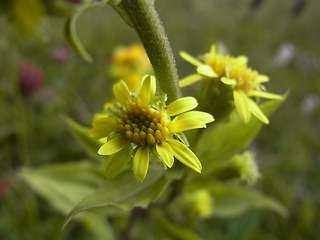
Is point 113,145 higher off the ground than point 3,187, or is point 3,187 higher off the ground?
point 113,145

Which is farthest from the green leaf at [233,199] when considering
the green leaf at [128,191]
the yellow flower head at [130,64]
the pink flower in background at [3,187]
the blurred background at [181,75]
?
the pink flower in background at [3,187]

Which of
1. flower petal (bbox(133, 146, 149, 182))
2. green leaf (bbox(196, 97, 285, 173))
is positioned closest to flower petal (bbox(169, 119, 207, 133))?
flower petal (bbox(133, 146, 149, 182))

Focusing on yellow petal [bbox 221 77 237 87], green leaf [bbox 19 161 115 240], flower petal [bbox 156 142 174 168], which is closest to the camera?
flower petal [bbox 156 142 174 168]

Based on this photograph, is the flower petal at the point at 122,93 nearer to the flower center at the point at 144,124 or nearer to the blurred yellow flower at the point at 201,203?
the flower center at the point at 144,124

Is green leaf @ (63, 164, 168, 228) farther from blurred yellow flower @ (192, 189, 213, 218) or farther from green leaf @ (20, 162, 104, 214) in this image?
blurred yellow flower @ (192, 189, 213, 218)

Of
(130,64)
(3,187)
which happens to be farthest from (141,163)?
(130,64)

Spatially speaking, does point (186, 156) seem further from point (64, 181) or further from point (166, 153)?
point (64, 181)

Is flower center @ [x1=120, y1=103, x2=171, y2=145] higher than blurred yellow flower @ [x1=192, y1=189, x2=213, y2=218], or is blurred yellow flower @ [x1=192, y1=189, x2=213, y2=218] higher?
flower center @ [x1=120, y1=103, x2=171, y2=145]
